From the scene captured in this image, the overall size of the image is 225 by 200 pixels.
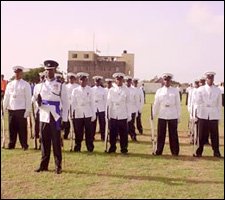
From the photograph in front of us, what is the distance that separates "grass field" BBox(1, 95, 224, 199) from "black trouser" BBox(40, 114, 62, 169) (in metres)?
0.25

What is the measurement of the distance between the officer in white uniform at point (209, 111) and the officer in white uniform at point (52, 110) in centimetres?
367

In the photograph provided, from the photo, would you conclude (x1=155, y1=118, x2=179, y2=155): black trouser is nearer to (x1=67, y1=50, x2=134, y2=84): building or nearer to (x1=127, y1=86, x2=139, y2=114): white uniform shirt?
(x1=127, y1=86, x2=139, y2=114): white uniform shirt

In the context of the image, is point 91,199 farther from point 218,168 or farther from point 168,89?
point 168,89

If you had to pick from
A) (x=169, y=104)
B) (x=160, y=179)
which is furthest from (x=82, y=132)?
(x=160, y=179)

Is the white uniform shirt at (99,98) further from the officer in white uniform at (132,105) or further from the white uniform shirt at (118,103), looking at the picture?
the white uniform shirt at (118,103)

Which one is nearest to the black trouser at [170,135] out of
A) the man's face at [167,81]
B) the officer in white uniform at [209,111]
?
the officer in white uniform at [209,111]

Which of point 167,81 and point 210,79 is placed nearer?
point 167,81

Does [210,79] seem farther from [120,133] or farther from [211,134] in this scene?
[120,133]

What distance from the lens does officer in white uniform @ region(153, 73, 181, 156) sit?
401 inches

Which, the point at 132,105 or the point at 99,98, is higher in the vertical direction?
the point at 99,98

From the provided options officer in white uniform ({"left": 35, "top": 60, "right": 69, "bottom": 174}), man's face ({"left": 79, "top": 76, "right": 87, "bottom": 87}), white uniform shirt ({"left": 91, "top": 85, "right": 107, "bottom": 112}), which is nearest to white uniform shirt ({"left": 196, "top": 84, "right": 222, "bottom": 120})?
man's face ({"left": 79, "top": 76, "right": 87, "bottom": 87})

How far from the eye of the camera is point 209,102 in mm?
10320

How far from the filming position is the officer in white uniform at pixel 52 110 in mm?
8023

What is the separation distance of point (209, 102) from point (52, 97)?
4.05 meters
